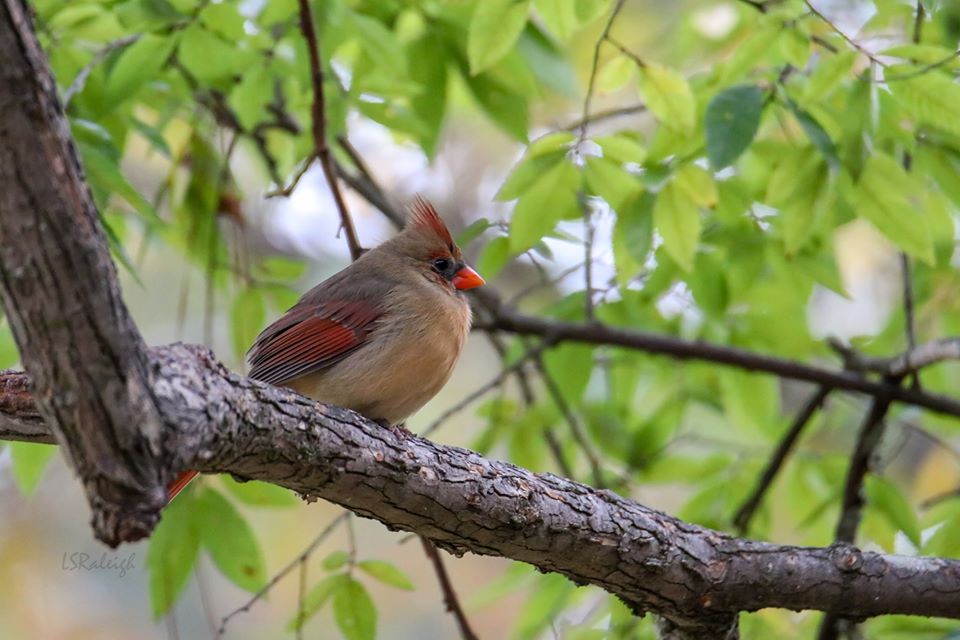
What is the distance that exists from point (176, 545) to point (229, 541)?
0.15m

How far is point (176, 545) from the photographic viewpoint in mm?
3148

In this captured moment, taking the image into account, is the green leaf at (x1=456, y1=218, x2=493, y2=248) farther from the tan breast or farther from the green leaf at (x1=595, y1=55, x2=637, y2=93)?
the green leaf at (x1=595, y1=55, x2=637, y2=93)

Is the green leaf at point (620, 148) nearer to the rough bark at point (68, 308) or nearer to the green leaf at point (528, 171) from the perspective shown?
the green leaf at point (528, 171)

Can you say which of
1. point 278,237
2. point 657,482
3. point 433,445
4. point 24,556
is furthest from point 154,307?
point 433,445

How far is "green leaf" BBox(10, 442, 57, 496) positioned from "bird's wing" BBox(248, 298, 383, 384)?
0.63 metres

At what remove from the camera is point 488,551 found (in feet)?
8.27

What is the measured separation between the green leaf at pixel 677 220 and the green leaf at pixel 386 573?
44.4 inches

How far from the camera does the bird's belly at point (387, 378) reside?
3068 mm

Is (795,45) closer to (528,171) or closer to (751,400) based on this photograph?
(528,171)

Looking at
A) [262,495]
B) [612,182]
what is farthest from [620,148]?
[262,495]

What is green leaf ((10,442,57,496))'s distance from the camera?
122 inches

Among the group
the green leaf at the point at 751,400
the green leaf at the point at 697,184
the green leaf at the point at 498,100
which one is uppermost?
the green leaf at the point at 751,400

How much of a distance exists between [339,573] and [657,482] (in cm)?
160
